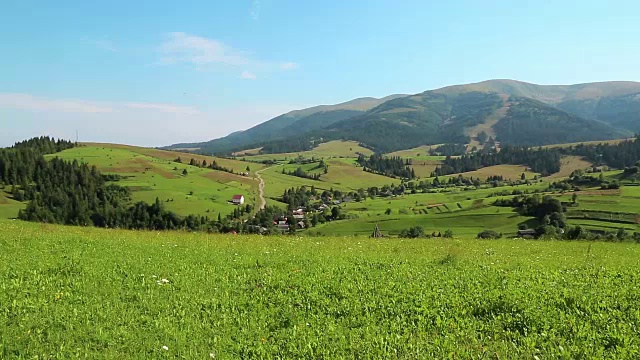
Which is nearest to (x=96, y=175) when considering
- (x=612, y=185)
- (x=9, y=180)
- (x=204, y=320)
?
(x=9, y=180)

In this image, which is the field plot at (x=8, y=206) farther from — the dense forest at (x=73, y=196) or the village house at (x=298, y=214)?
the village house at (x=298, y=214)

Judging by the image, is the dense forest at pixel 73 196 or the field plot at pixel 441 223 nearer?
the field plot at pixel 441 223

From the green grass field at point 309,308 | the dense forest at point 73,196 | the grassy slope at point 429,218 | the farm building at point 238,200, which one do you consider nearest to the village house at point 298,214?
the grassy slope at point 429,218

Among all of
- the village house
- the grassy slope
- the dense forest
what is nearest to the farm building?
the village house

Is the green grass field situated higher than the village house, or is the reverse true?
the green grass field

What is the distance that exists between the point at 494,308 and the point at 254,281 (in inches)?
284

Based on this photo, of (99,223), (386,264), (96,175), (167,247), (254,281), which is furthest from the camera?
(96,175)

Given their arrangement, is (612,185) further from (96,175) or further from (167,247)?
(96,175)

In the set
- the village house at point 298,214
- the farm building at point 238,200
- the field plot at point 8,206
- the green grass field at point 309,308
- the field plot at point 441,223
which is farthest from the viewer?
the farm building at point 238,200

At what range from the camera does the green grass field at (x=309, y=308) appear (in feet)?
28.3

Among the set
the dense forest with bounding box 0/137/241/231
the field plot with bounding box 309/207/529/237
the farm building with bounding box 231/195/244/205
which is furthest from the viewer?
the farm building with bounding box 231/195/244/205

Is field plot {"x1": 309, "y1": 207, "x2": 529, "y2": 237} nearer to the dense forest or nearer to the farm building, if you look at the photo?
the dense forest

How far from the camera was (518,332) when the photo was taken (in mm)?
9367

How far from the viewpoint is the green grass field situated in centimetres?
862
